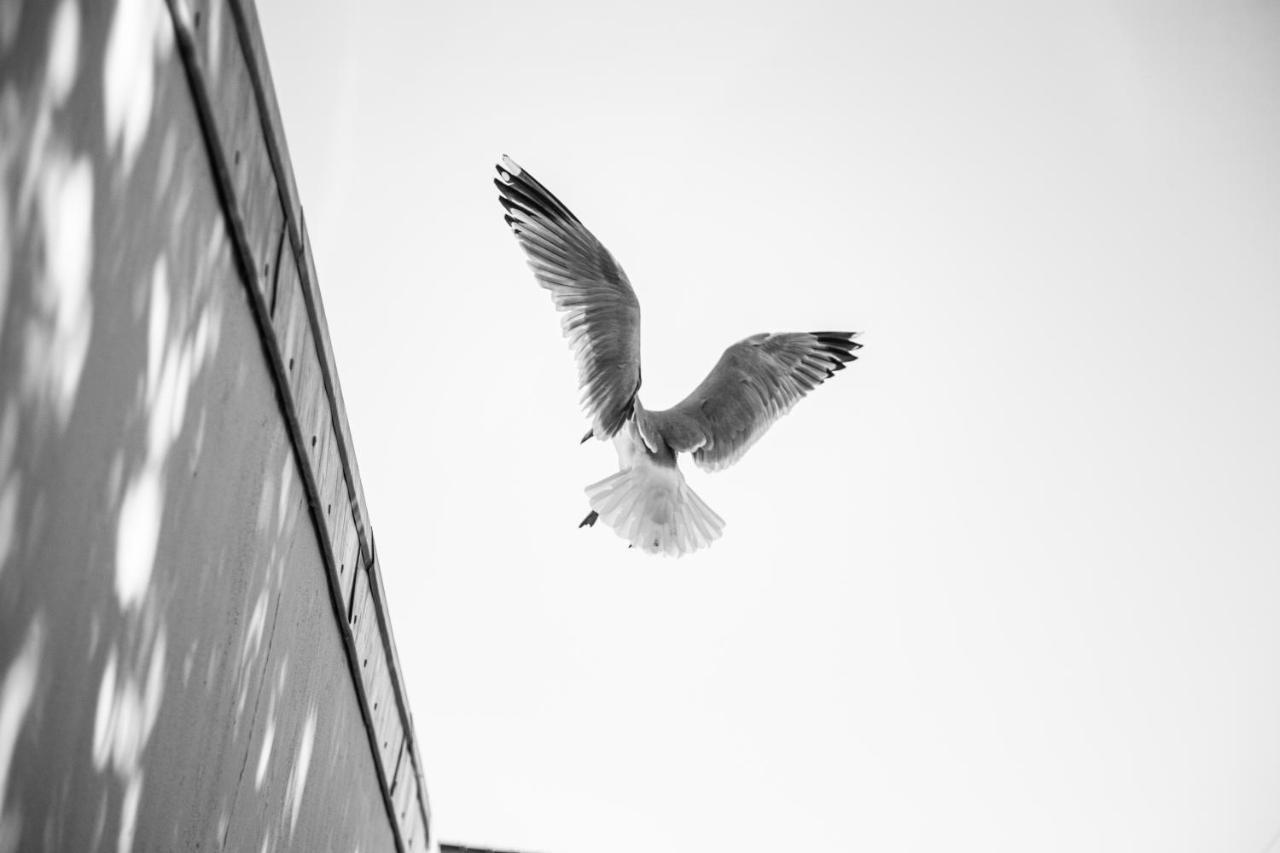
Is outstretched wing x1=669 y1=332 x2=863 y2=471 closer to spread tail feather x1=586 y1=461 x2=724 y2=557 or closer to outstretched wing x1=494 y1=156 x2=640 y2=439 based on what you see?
spread tail feather x1=586 y1=461 x2=724 y2=557

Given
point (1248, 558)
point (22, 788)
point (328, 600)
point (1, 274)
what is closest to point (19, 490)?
point (1, 274)

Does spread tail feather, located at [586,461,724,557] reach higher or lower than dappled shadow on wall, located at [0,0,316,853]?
higher

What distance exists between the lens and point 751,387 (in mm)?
6473

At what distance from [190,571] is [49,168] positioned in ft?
2.26

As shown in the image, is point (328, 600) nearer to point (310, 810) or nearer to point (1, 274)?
point (310, 810)

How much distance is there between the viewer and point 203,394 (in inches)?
75.1

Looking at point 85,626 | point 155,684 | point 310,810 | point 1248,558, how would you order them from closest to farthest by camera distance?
point 85,626
point 155,684
point 310,810
point 1248,558

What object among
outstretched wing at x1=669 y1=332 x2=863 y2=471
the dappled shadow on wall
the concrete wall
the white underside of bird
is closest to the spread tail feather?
the white underside of bird

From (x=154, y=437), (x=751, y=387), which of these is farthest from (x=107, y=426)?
(x=751, y=387)

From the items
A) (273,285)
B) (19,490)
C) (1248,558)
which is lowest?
(19,490)

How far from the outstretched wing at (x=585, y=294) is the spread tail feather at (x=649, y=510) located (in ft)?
1.19

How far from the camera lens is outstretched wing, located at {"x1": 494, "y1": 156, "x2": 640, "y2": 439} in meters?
5.27

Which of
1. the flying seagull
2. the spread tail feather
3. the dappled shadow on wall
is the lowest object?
the dappled shadow on wall

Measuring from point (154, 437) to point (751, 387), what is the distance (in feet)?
15.9
